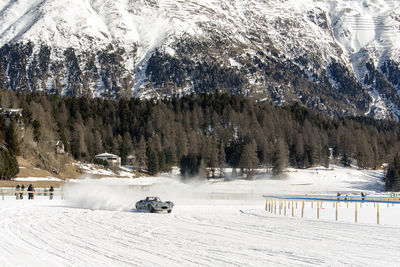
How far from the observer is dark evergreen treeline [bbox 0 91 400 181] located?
5217 inches

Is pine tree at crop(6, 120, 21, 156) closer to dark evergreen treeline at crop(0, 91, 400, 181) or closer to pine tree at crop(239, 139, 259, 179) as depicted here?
dark evergreen treeline at crop(0, 91, 400, 181)

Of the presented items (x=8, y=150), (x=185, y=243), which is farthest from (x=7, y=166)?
(x=185, y=243)

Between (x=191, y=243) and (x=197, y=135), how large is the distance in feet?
464

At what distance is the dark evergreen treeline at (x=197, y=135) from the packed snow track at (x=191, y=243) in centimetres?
8254

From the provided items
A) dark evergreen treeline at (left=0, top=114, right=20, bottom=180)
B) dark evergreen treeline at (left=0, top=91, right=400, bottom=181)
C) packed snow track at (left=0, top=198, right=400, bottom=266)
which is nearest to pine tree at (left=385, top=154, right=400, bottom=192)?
dark evergreen treeline at (left=0, top=91, right=400, bottom=181)

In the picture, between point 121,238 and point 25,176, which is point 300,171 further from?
point 121,238

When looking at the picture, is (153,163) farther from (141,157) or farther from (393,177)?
(393,177)

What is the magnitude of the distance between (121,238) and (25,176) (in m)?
68.0

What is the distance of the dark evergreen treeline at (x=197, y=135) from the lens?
132500mm

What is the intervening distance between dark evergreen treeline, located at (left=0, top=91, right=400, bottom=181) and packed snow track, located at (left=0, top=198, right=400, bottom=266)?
8254 cm

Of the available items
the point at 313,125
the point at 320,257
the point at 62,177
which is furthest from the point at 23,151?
the point at 313,125

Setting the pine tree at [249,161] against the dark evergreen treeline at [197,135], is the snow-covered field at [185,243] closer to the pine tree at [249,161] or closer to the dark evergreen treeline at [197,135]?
the dark evergreen treeline at [197,135]

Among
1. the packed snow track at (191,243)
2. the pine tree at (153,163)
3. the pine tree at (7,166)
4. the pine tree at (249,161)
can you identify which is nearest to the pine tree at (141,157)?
the pine tree at (153,163)

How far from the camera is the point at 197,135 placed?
160m
